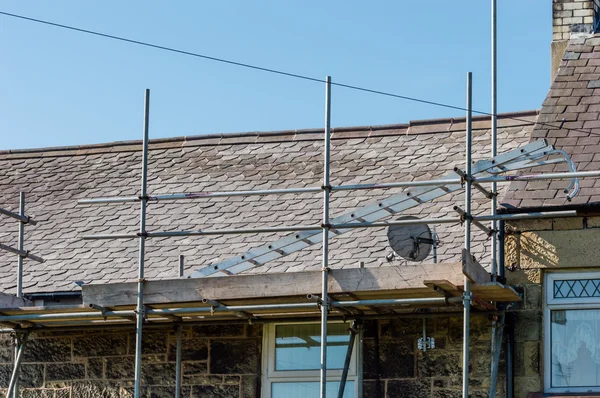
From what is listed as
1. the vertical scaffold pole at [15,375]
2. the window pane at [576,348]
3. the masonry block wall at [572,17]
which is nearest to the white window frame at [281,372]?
the window pane at [576,348]

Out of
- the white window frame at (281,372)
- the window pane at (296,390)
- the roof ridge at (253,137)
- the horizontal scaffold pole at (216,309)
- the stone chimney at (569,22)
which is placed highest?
the stone chimney at (569,22)

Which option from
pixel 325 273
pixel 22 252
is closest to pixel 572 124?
pixel 325 273

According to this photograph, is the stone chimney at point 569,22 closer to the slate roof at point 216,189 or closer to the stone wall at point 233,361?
the slate roof at point 216,189

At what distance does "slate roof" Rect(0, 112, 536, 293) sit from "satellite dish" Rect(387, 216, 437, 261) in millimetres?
402

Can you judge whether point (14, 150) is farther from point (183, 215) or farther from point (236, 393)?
point (236, 393)

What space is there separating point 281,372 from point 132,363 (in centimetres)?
158

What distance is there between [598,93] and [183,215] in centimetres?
476

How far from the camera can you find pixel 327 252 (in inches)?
469

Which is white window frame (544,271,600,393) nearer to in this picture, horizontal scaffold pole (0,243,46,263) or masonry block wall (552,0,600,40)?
masonry block wall (552,0,600,40)

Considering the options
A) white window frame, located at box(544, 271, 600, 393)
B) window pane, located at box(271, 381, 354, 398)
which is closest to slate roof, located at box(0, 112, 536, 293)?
white window frame, located at box(544, 271, 600, 393)

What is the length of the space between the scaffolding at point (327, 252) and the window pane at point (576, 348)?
548 millimetres

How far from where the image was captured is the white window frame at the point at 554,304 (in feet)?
39.4

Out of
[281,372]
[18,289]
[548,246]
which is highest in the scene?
[548,246]

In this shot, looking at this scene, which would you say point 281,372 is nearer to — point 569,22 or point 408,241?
point 408,241
